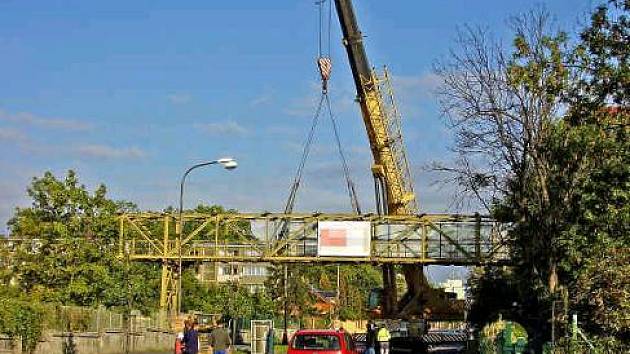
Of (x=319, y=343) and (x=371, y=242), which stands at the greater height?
(x=371, y=242)

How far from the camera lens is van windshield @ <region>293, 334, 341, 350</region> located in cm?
2641

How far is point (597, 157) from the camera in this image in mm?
28781

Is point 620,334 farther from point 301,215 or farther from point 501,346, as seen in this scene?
point 301,215

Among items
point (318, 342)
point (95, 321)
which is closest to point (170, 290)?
point (95, 321)

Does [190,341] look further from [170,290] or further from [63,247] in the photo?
[170,290]

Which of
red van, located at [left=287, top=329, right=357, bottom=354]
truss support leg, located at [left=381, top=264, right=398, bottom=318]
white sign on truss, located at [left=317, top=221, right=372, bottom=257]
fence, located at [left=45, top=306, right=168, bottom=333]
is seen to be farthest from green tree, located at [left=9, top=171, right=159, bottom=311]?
red van, located at [left=287, top=329, right=357, bottom=354]

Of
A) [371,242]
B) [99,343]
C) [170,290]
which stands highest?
[371,242]

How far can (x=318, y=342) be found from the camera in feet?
87.0

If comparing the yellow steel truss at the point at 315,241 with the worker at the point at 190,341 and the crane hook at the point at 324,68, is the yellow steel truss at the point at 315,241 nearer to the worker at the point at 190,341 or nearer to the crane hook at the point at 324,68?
the crane hook at the point at 324,68

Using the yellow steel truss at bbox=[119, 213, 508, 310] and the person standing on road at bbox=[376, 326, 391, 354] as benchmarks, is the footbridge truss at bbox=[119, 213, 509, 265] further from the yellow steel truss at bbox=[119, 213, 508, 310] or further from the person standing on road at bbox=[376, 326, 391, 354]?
the person standing on road at bbox=[376, 326, 391, 354]

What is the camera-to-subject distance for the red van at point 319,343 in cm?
2634

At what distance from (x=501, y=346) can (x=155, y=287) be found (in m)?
54.6

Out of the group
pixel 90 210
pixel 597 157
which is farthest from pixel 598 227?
pixel 90 210

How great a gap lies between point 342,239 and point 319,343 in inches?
941
